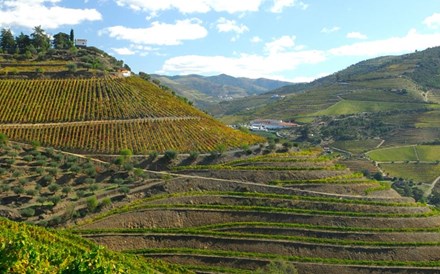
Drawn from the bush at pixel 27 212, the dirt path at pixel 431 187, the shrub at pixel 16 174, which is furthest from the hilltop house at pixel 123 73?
the dirt path at pixel 431 187

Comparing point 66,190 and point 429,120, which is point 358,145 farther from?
point 66,190

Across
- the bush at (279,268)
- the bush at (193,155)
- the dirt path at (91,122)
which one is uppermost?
the dirt path at (91,122)

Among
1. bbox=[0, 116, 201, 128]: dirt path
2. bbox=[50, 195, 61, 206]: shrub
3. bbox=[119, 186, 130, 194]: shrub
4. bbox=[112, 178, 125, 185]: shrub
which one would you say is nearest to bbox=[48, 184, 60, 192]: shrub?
bbox=[50, 195, 61, 206]: shrub

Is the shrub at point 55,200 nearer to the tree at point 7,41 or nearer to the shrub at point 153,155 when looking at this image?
the shrub at point 153,155

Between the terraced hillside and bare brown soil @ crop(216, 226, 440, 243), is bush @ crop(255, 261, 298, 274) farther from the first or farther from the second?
bare brown soil @ crop(216, 226, 440, 243)

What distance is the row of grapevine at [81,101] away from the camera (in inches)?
3091

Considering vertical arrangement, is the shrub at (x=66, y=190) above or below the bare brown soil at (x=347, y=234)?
above

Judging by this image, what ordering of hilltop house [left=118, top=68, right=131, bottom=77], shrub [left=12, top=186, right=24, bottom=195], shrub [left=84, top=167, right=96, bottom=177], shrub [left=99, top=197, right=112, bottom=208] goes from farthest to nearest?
hilltop house [left=118, top=68, right=131, bottom=77] < shrub [left=84, top=167, right=96, bottom=177] < shrub [left=99, top=197, right=112, bottom=208] < shrub [left=12, top=186, right=24, bottom=195]

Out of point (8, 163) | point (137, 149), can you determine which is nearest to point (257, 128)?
point (137, 149)

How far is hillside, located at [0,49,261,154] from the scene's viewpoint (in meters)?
72.4

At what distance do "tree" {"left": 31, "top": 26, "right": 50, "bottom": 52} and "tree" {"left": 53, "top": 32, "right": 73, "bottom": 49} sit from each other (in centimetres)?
356

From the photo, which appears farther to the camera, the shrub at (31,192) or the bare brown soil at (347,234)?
the shrub at (31,192)

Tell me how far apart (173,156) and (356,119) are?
133434mm

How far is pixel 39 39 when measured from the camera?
12119cm
